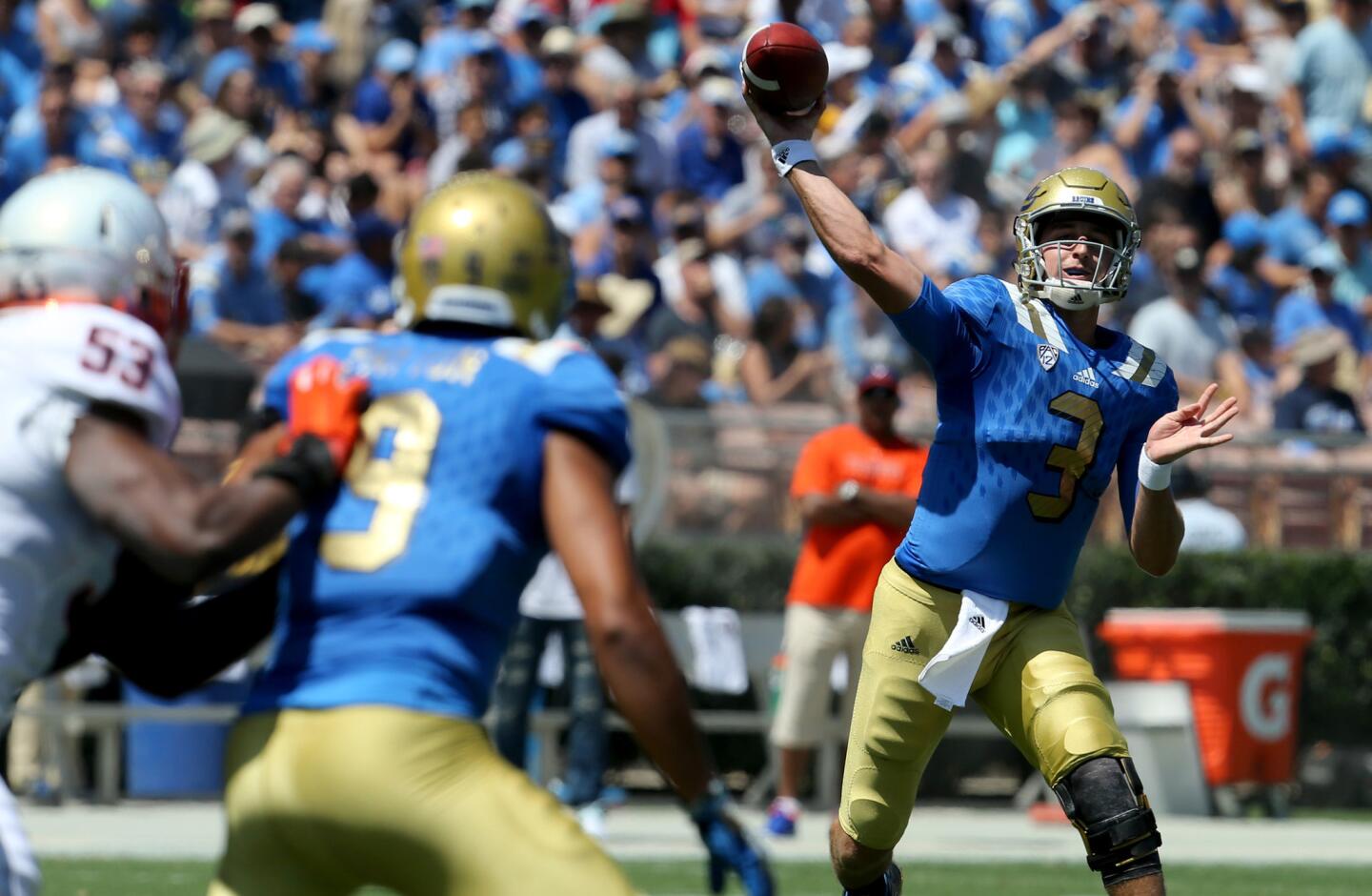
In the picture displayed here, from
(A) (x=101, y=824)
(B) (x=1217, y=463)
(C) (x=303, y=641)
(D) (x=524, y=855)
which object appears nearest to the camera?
(D) (x=524, y=855)

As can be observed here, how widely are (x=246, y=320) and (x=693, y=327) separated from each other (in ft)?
8.23

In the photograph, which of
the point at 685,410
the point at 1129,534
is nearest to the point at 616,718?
the point at 685,410

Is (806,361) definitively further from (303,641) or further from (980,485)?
(303,641)

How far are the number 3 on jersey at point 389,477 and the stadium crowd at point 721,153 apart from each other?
7.97 m

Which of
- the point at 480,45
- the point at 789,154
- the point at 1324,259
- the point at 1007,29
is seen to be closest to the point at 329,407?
the point at 789,154

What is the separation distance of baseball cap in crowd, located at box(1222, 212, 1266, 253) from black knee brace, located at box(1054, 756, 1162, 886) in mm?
10791

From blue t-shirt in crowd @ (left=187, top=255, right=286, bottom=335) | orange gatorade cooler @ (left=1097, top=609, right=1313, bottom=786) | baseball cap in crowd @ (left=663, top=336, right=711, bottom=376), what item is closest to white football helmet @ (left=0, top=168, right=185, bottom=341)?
baseball cap in crowd @ (left=663, top=336, right=711, bottom=376)

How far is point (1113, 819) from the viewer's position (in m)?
5.78

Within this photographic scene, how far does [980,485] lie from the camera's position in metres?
6.20

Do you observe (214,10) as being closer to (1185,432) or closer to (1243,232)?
(1243,232)

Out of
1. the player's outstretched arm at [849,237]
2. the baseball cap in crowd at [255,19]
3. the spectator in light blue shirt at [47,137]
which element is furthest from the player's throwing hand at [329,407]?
the baseball cap in crowd at [255,19]

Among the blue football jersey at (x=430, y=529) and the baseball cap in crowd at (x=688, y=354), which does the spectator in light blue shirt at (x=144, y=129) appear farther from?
the blue football jersey at (x=430, y=529)

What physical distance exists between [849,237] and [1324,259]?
33.6 feet

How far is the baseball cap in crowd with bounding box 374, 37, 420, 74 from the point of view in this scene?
15.6m
